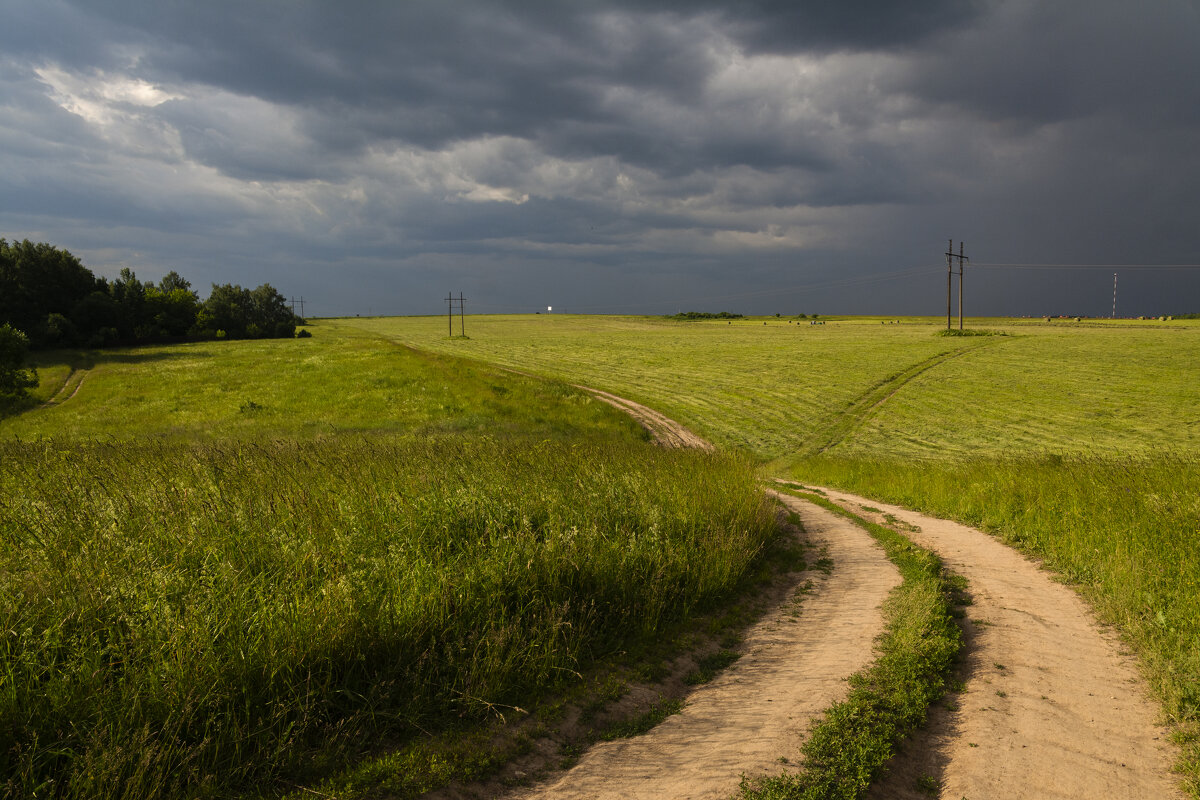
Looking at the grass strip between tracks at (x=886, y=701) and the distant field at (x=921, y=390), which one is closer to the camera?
the grass strip between tracks at (x=886, y=701)

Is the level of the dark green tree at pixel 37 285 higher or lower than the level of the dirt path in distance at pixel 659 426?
higher

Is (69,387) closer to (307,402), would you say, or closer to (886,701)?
(307,402)

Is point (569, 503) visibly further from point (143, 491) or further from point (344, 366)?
point (344, 366)

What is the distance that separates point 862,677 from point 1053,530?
843cm

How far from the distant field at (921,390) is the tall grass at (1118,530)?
34.2ft

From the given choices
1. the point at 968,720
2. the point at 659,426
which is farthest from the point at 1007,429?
the point at 968,720

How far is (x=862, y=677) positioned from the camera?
20.1ft

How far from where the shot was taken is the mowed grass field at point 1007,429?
862 cm

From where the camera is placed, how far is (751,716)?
18.0 feet

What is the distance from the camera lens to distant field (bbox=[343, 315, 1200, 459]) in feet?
97.2

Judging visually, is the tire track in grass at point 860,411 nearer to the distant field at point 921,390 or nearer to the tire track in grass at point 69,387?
the distant field at point 921,390

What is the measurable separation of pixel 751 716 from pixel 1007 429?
33055mm

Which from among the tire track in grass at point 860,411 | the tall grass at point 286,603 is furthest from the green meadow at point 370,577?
the tire track in grass at point 860,411

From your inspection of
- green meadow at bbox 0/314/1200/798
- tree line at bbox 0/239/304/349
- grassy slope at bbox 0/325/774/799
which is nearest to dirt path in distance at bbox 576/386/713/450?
green meadow at bbox 0/314/1200/798
